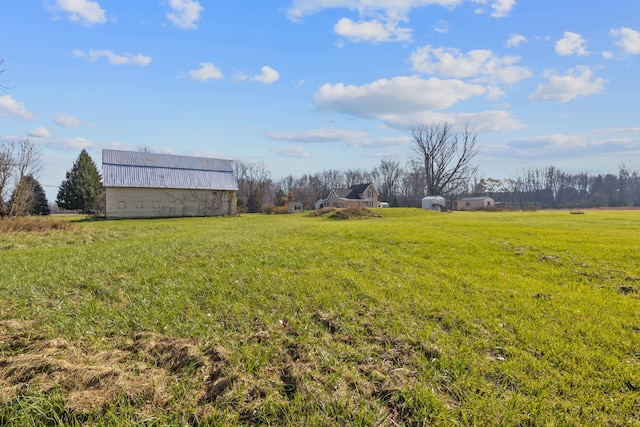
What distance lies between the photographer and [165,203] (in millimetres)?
31500

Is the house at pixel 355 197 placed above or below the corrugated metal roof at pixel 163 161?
below

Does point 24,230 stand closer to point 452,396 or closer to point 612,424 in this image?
point 452,396

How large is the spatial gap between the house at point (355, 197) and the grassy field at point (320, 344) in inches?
1933

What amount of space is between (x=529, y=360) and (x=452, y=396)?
1.02 meters

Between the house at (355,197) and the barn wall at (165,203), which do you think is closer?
the barn wall at (165,203)

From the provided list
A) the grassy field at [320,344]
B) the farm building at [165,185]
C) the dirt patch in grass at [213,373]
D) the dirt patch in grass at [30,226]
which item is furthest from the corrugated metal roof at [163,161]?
the dirt patch in grass at [213,373]

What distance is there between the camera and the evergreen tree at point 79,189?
42.2m

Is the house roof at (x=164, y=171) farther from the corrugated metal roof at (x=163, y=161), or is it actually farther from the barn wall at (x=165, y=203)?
the barn wall at (x=165, y=203)

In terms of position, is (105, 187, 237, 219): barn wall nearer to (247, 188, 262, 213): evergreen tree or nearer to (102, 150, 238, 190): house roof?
(102, 150, 238, 190): house roof

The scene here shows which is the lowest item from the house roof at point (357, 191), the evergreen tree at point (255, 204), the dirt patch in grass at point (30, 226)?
the dirt patch in grass at point (30, 226)

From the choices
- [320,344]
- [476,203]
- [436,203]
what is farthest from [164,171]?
[476,203]

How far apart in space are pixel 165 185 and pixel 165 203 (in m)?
1.72

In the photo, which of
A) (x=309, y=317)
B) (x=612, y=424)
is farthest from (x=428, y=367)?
(x=309, y=317)

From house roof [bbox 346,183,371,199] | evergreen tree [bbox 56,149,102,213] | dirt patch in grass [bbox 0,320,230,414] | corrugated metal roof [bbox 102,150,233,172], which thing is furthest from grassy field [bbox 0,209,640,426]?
house roof [bbox 346,183,371,199]
